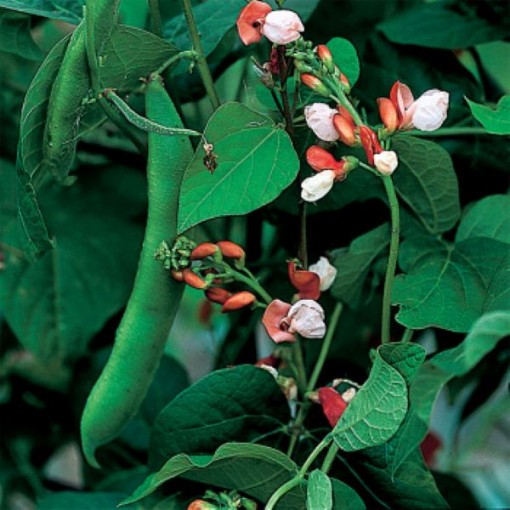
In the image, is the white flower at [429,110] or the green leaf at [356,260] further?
the green leaf at [356,260]

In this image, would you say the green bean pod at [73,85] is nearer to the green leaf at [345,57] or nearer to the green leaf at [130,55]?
the green leaf at [130,55]

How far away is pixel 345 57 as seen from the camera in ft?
2.16

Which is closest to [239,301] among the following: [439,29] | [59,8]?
[59,8]

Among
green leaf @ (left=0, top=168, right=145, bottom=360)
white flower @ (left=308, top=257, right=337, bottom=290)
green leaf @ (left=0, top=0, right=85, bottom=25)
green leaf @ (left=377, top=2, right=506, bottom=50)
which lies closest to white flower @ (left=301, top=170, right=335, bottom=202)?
white flower @ (left=308, top=257, right=337, bottom=290)

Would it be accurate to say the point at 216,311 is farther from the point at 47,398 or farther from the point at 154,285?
the point at 154,285

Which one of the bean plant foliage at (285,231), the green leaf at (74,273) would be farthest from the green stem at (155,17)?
the green leaf at (74,273)

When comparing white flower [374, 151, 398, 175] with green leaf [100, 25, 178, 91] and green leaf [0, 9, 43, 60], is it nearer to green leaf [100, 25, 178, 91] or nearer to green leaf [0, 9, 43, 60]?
green leaf [100, 25, 178, 91]

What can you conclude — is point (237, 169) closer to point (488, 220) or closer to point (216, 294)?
point (216, 294)

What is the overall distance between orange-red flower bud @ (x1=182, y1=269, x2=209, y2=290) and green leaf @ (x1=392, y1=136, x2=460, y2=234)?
0.15 metres

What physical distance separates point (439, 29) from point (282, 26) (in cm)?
34

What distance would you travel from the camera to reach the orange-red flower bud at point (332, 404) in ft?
2.00

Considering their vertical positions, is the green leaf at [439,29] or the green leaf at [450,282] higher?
the green leaf at [439,29]

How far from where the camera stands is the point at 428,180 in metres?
0.70

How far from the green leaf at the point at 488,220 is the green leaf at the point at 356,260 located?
60 mm
